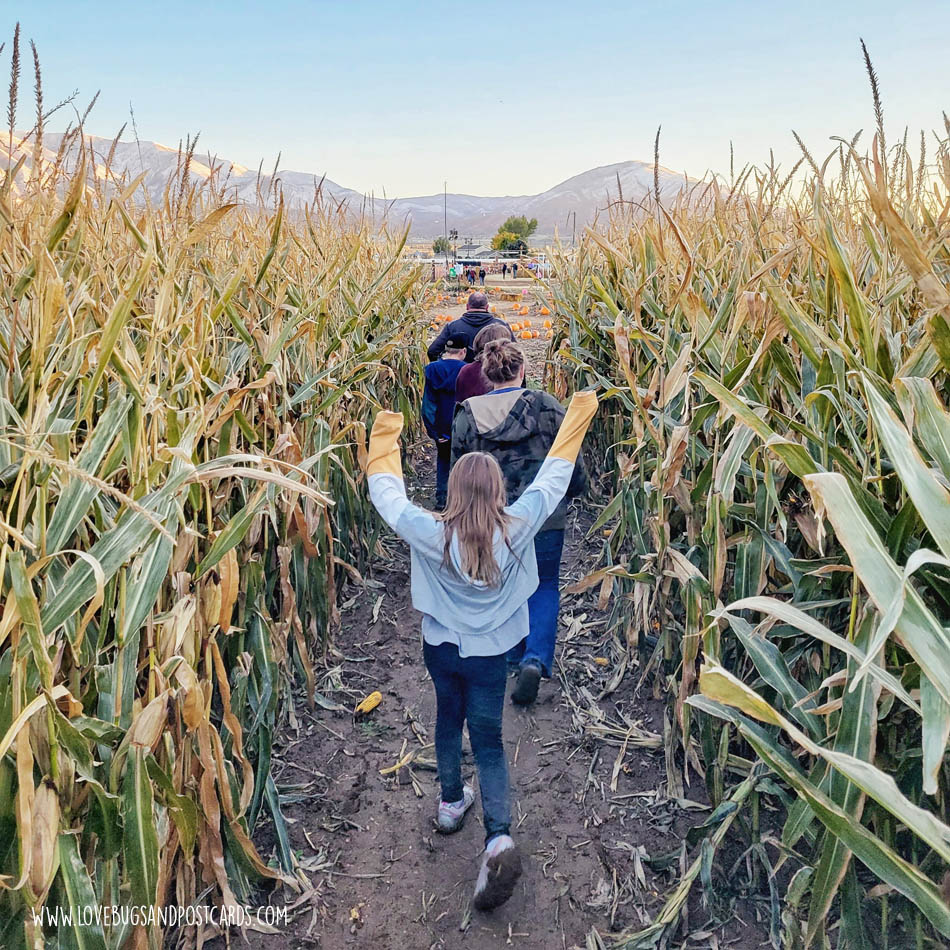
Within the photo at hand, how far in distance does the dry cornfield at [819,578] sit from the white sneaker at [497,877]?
260 millimetres

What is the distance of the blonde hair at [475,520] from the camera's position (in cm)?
206

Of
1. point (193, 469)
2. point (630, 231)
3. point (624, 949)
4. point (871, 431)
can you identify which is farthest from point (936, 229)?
point (630, 231)

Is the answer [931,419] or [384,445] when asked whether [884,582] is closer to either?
[931,419]

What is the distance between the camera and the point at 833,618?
170 cm

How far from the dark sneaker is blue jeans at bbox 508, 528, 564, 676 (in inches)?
1.9

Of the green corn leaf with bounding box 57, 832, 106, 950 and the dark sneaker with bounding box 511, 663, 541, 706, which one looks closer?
the green corn leaf with bounding box 57, 832, 106, 950

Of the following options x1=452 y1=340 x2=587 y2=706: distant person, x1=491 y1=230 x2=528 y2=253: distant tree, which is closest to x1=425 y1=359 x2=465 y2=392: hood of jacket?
x1=452 y1=340 x2=587 y2=706: distant person

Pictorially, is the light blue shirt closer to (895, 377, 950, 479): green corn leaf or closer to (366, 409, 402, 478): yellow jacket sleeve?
Result: (366, 409, 402, 478): yellow jacket sleeve

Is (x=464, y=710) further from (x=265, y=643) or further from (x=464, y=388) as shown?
(x=464, y=388)

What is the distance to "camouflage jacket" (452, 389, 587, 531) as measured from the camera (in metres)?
3.02

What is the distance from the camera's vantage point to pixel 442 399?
15.4ft

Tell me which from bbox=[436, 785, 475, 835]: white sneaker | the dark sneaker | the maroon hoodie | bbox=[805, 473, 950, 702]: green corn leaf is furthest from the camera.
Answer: the maroon hoodie

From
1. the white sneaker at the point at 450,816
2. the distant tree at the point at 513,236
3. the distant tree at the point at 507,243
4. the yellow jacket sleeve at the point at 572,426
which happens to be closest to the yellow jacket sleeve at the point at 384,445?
the yellow jacket sleeve at the point at 572,426

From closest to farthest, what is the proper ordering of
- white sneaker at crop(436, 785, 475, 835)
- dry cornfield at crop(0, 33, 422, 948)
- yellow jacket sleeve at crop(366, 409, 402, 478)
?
1. dry cornfield at crop(0, 33, 422, 948)
2. yellow jacket sleeve at crop(366, 409, 402, 478)
3. white sneaker at crop(436, 785, 475, 835)
